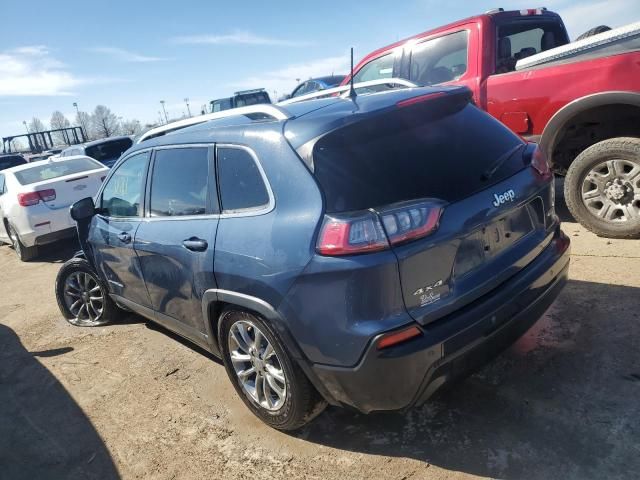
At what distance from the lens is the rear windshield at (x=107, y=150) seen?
→ 519 inches

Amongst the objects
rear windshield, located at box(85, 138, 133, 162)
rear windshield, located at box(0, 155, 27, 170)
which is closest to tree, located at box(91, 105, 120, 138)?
rear windshield, located at box(0, 155, 27, 170)

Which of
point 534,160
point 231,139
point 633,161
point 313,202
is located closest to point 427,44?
point 633,161

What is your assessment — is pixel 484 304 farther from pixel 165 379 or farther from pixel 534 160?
pixel 165 379

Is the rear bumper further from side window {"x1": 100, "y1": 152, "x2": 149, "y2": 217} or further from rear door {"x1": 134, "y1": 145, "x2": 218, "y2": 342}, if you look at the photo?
side window {"x1": 100, "y1": 152, "x2": 149, "y2": 217}

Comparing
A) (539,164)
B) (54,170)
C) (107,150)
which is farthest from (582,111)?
(107,150)

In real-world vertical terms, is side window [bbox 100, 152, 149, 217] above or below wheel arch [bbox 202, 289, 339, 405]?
above

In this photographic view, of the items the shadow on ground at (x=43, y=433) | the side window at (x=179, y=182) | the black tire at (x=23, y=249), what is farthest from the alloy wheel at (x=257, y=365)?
the black tire at (x=23, y=249)

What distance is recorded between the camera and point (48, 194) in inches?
306

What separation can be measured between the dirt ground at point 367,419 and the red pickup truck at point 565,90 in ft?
2.56

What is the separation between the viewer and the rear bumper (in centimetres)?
214

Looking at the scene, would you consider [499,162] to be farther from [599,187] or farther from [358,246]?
[599,187]

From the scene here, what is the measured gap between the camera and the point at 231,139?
2.74 m

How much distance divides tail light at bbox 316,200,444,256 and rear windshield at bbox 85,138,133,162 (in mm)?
12294

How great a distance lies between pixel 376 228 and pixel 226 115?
1431 millimetres
